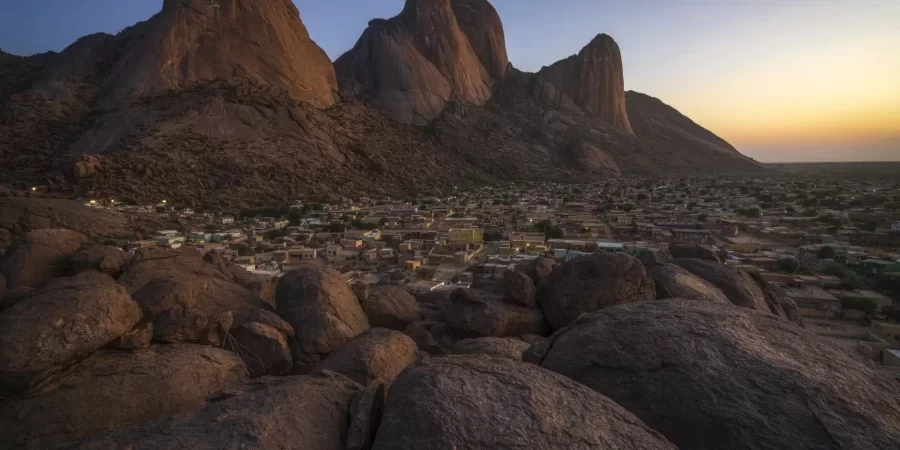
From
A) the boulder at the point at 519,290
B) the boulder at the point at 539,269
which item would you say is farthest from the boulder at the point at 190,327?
the boulder at the point at 539,269

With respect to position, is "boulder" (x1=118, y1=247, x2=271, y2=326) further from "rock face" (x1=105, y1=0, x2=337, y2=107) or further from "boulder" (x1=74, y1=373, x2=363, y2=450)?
"rock face" (x1=105, y1=0, x2=337, y2=107)

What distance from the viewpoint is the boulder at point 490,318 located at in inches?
313

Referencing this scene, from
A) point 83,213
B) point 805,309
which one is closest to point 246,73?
point 83,213

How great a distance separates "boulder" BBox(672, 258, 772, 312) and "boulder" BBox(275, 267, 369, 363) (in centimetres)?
576

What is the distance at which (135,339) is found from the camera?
4.96m

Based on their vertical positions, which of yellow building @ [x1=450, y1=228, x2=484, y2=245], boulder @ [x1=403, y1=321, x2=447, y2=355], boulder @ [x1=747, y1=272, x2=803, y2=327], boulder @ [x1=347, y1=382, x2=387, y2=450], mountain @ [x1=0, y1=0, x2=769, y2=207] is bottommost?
yellow building @ [x1=450, y1=228, x2=484, y2=245]

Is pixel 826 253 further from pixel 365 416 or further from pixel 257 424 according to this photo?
pixel 257 424

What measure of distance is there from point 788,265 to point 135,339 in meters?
24.2

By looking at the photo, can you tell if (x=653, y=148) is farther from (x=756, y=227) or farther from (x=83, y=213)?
(x=83, y=213)

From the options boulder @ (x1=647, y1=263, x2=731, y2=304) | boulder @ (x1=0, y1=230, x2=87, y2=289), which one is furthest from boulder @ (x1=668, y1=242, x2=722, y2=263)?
boulder @ (x1=0, y1=230, x2=87, y2=289)

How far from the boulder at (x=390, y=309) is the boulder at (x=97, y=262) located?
3.91 metres

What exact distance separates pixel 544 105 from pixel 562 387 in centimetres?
9844

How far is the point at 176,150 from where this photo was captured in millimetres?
45312

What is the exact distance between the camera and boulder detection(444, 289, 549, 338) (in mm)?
7950
